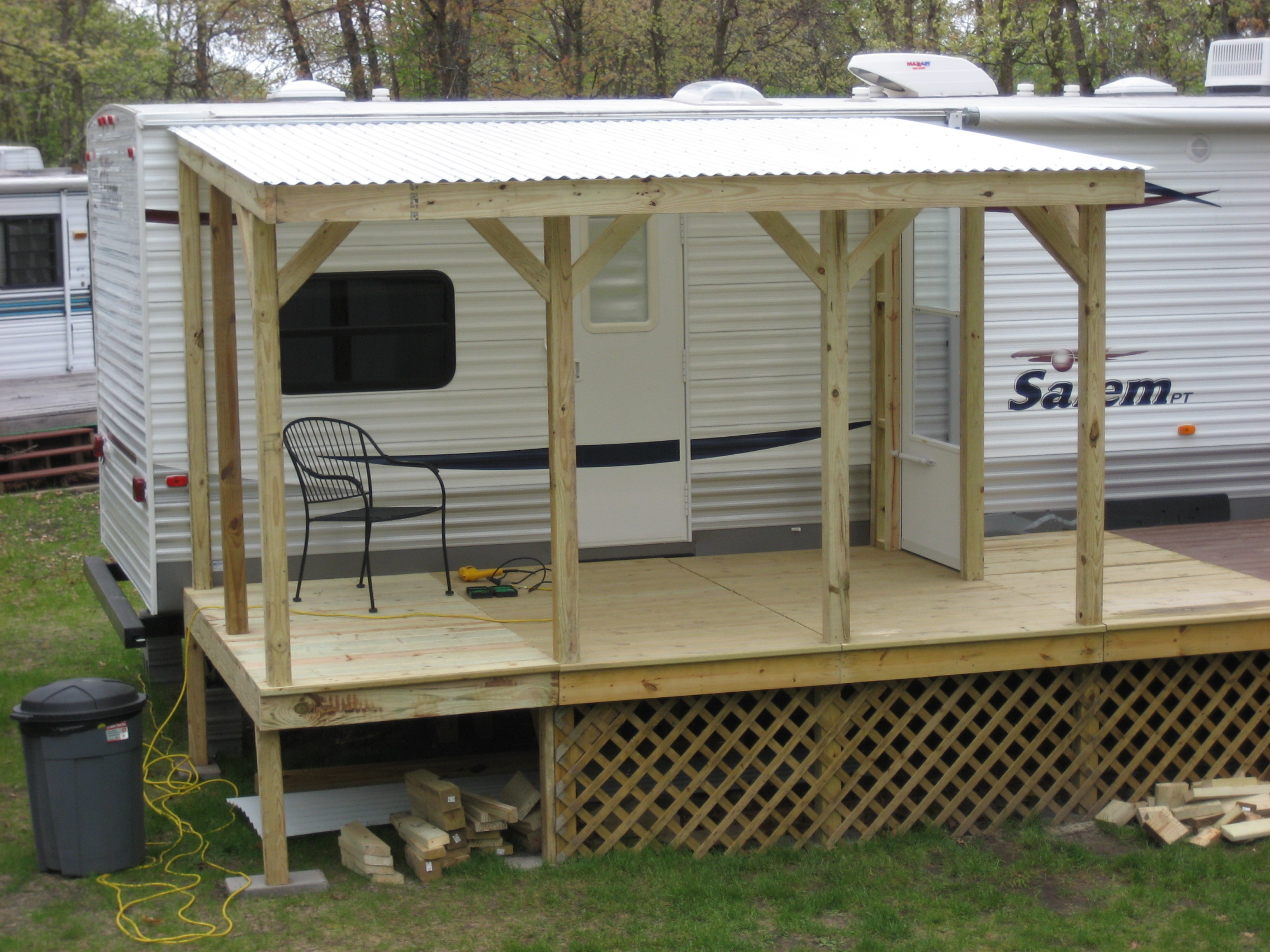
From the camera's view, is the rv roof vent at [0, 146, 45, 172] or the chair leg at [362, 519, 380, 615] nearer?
the chair leg at [362, 519, 380, 615]

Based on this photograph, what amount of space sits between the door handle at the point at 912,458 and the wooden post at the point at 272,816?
11.4ft

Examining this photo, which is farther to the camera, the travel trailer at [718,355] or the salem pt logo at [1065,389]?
the salem pt logo at [1065,389]

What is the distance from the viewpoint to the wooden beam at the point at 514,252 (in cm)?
539

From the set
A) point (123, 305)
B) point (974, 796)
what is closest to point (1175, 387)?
point (974, 796)

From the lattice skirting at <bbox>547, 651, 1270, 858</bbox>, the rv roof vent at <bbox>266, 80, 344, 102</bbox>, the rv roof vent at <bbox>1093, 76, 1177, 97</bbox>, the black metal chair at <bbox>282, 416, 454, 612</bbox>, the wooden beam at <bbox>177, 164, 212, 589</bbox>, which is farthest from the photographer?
the rv roof vent at <bbox>1093, 76, 1177, 97</bbox>

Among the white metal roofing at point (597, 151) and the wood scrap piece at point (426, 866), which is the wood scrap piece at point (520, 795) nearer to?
the wood scrap piece at point (426, 866)

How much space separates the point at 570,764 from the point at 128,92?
76.7ft

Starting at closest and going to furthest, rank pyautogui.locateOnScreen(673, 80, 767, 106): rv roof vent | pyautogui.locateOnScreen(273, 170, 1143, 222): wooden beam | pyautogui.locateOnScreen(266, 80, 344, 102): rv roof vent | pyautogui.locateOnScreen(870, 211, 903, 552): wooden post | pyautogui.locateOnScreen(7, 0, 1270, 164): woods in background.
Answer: pyautogui.locateOnScreen(273, 170, 1143, 222): wooden beam → pyautogui.locateOnScreen(266, 80, 344, 102): rv roof vent → pyautogui.locateOnScreen(673, 80, 767, 106): rv roof vent → pyautogui.locateOnScreen(870, 211, 903, 552): wooden post → pyautogui.locateOnScreen(7, 0, 1270, 164): woods in background

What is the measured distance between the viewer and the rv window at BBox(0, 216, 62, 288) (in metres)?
14.5

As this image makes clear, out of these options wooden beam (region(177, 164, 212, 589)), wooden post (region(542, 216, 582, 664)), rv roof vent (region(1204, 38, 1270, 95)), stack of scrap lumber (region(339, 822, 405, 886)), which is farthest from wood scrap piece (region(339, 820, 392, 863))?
rv roof vent (region(1204, 38, 1270, 95))

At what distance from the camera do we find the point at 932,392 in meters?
7.55

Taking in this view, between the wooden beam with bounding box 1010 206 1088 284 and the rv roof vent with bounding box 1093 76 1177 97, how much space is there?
7.81ft

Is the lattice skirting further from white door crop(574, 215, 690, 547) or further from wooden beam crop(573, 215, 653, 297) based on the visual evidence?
wooden beam crop(573, 215, 653, 297)

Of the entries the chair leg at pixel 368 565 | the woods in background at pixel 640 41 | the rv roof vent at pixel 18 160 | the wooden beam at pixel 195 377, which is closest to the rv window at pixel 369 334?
the wooden beam at pixel 195 377
